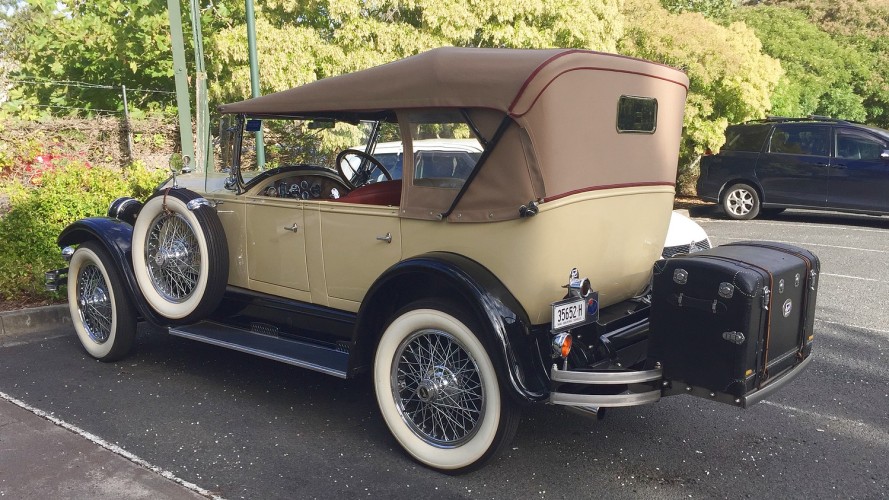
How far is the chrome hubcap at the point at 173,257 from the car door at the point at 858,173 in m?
10.6

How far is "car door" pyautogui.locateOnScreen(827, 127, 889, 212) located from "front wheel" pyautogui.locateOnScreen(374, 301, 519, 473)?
10293 mm

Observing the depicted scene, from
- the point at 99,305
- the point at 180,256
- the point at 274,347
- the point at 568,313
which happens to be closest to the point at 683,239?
the point at 568,313

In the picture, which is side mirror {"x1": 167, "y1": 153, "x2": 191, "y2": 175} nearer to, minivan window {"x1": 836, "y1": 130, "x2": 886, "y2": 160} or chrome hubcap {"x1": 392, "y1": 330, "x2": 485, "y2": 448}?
chrome hubcap {"x1": 392, "y1": 330, "x2": 485, "y2": 448}

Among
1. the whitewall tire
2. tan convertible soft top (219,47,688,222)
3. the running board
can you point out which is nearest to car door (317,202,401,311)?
tan convertible soft top (219,47,688,222)

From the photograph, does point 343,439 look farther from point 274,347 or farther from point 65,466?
point 65,466

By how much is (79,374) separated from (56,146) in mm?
6798

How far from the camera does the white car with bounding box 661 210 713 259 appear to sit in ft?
19.3

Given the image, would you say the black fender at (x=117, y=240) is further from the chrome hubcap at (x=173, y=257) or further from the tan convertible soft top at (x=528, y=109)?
the tan convertible soft top at (x=528, y=109)

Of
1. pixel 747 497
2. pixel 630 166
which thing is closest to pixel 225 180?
pixel 630 166

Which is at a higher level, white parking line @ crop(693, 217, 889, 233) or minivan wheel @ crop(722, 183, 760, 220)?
minivan wheel @ crop(722, 183, 760, 220)

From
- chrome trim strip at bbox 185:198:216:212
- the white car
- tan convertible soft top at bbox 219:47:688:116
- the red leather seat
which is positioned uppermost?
tan convertible soft top at bbox 219:47:688:116

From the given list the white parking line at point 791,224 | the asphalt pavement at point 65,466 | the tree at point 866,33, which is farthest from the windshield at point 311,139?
the tree at point 866,33

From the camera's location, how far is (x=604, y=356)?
3.73 m

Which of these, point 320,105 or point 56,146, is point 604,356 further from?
point 56,146
